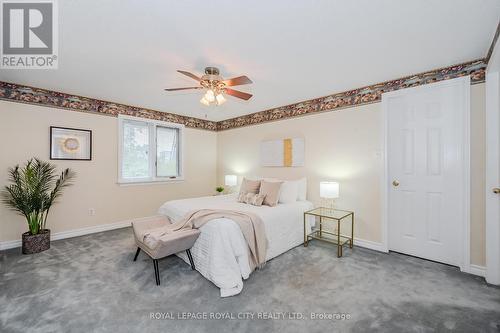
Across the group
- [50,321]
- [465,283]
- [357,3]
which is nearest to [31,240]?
[50,321]

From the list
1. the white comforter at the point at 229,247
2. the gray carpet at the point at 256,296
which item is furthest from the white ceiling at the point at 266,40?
the gray carpet at the point at 256,296

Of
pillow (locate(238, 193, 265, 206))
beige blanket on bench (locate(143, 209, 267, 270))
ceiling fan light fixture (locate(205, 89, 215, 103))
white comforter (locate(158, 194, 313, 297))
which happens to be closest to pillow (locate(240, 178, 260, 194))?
pillow (locate(238, 193, 265, 206))

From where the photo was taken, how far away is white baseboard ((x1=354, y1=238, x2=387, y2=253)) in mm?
3152

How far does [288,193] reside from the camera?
364 centimetres

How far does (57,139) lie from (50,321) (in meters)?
2.95

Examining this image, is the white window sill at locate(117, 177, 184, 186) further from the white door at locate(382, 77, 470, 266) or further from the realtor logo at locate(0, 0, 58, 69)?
the white door at locate(382, 77, 470, 266)

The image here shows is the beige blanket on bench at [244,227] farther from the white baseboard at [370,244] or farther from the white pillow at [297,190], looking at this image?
the white baseboard at [370,244]

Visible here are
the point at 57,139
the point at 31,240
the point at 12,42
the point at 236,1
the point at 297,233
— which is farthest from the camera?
the point at 57,139

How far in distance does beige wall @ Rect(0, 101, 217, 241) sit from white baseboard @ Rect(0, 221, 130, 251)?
0.21ft

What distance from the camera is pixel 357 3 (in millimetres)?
1637

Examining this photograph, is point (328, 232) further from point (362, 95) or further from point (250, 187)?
point (362, 95)

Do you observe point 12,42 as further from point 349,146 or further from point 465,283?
point 465,283

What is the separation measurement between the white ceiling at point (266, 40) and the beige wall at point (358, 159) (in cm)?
56

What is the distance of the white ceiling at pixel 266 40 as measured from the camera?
170 centimetres
